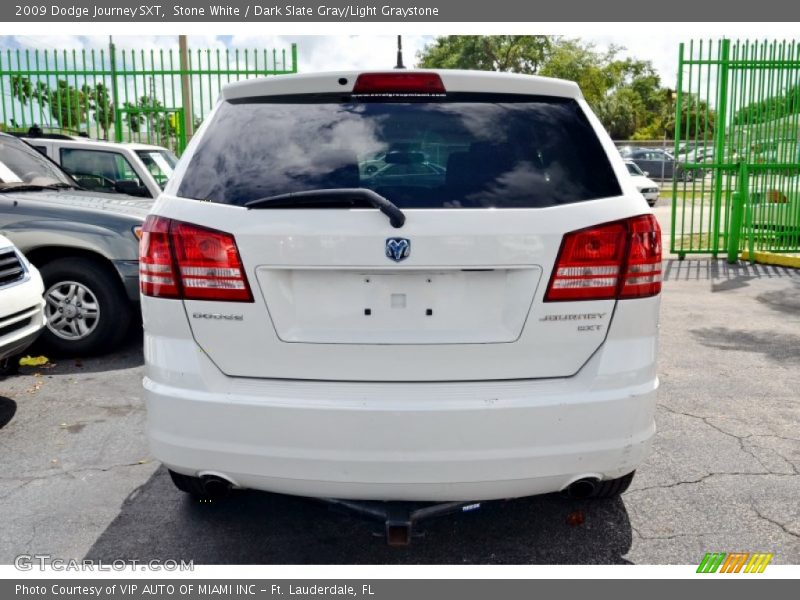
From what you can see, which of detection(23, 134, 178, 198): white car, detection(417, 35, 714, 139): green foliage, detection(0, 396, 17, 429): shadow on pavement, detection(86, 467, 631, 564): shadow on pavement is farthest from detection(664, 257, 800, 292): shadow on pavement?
detection(417, 35, 714, 139): green foliage

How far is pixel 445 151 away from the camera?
8.70 ft

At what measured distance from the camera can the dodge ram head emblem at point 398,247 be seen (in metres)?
2.49

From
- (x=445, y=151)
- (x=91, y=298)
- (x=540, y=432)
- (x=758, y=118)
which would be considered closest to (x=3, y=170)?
(x=91, y=298)

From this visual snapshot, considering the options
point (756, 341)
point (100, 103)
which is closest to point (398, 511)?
point (756, 341)

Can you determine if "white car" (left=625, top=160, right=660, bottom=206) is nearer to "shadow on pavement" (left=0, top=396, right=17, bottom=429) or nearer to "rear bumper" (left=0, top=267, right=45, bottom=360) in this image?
"rear bumper" (left=0, top=267, right=45, bottom=360)

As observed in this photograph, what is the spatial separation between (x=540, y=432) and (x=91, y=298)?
15.3 feet

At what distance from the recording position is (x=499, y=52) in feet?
148

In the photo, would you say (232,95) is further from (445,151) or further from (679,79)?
(679,79)

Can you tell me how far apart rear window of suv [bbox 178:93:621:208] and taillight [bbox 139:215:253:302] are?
14 centimetres

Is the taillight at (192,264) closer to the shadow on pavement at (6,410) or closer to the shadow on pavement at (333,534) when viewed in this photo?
the shadow on pavement at (333,534)

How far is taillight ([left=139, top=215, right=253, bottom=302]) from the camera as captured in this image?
2.58m

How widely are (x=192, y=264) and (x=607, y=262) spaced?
1416 millimetres

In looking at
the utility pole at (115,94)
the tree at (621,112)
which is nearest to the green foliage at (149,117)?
the utility pole at (115,94)

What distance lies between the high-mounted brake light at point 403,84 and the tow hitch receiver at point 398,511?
1475mm
